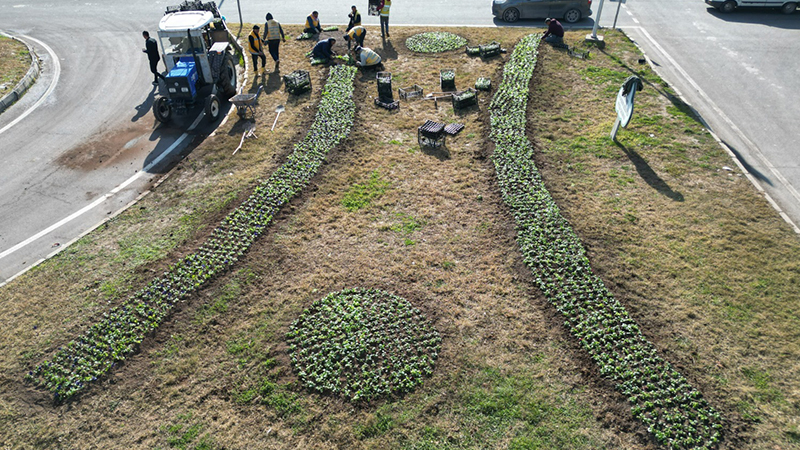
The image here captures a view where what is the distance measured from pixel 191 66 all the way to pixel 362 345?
38.1 ft

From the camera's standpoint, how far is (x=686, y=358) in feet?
28.5

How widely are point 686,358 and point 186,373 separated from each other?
342 inches

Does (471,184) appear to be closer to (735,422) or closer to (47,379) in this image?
(735,422)

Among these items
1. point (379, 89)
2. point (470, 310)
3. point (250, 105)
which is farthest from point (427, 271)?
point (250, 105)

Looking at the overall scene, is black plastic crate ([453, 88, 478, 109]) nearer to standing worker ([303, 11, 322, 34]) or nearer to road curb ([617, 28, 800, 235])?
road curb ([617, 28, 800, 235])

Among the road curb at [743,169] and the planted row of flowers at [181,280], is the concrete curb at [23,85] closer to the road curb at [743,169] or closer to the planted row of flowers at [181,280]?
the planted row of flowers at [181,280]

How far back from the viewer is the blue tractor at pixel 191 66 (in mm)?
15602

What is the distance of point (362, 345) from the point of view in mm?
8945

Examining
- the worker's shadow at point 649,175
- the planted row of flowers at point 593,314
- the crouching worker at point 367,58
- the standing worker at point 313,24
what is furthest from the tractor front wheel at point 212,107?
the worker's shadow at point 649,175

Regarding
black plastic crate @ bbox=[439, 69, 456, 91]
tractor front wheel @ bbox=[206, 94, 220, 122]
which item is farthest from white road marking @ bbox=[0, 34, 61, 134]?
black plastic crate @ bbox=[439, 69, 456, 91]

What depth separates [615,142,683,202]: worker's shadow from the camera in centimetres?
1230

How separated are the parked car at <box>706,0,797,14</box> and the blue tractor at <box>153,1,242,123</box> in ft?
72.4

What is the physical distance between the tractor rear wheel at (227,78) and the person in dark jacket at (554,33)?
1212 cm

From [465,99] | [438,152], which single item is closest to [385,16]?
[465,99]
